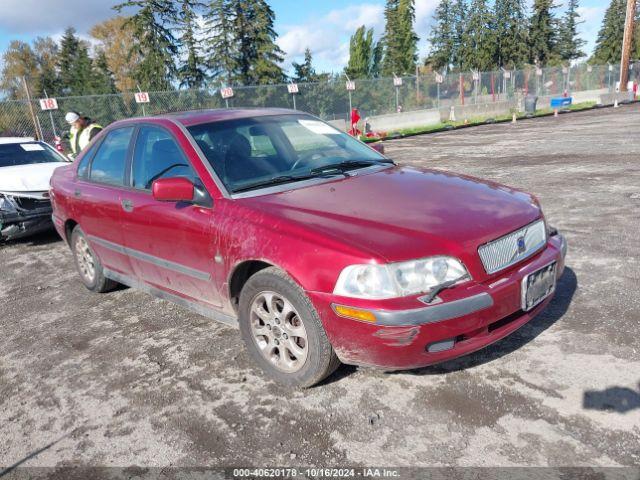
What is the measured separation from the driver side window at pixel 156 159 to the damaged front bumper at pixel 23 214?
3664 mm

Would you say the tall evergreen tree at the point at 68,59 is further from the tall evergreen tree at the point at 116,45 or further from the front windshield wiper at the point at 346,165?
the front windshield wiper at the point at 346,165

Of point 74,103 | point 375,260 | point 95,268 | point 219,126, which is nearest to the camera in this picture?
point 375,260

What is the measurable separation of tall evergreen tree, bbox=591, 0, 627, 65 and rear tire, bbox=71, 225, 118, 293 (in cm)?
8608

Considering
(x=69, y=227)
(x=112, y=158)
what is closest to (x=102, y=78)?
(x=69, y=227)

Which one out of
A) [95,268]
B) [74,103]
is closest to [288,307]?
[95,268]

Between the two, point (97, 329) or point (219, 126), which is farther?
point (97, 329)

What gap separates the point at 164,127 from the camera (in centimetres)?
380

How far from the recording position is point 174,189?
324cm

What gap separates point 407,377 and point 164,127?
2.49m

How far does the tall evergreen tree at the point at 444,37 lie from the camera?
69250mm

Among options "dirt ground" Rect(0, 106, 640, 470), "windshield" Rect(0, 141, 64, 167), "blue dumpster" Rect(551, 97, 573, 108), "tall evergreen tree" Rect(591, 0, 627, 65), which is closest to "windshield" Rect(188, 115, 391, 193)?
"dirt ground" Rect(0, 106, 640, 470)

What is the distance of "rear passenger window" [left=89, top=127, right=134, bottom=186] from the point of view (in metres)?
4.20

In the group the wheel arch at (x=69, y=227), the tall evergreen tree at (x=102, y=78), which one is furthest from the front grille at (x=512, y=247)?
the tall evergreen tree at (x=102, y=78)

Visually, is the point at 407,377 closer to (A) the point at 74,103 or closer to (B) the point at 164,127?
(B) the point at 164,127
